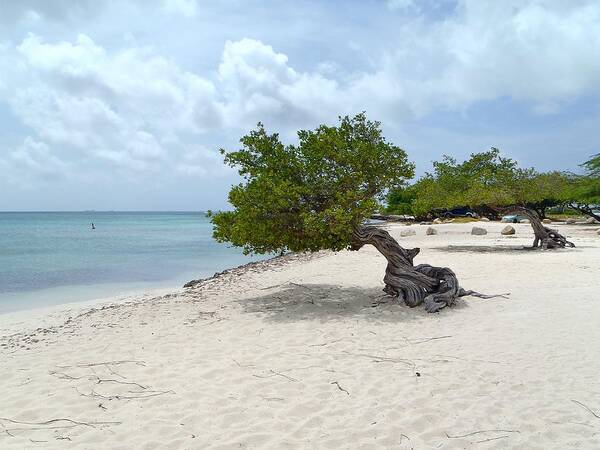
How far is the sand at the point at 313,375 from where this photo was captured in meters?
4.87

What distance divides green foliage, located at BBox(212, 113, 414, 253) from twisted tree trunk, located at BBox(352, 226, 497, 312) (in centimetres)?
75

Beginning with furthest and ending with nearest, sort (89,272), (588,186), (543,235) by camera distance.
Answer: (588,186) → (89,272) → (543,235)

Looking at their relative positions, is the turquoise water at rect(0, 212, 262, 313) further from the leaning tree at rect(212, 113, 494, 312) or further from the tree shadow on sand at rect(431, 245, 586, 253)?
the tree shadow on sand at rect(431, 245, 586, 253)

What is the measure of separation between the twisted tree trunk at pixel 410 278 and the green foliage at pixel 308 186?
0.75 metres

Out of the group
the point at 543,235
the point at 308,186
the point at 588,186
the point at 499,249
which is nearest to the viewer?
the point at 308,186

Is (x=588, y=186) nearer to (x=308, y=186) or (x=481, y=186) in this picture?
(x=481, y=186)

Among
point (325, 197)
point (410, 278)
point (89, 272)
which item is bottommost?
point (89, 272)

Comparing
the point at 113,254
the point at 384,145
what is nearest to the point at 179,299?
the point at 384,145

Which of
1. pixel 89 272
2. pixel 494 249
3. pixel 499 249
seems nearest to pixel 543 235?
pixel 499 249

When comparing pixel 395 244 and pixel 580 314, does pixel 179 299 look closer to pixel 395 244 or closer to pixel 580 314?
pixel 395 244

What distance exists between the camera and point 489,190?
22.9 metres

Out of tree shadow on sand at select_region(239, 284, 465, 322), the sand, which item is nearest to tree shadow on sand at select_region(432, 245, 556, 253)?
the sand

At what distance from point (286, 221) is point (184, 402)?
5392 mm

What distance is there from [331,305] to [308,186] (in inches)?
116
